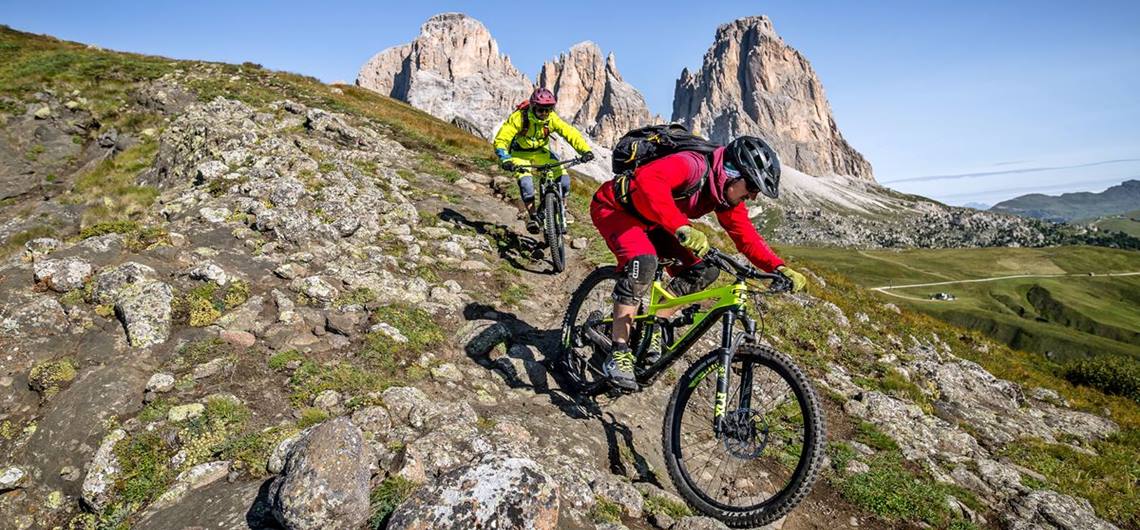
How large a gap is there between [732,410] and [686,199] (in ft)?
8.36

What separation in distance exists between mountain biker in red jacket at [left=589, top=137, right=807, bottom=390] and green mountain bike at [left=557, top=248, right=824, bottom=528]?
13.0 inches

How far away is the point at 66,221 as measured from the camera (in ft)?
50.2

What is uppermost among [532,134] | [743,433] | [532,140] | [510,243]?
[532,134]

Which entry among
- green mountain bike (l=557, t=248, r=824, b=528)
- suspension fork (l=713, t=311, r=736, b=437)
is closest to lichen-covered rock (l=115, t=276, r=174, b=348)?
green mountain bike (l=557, t=248, r=824, b=528)

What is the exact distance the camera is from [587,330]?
25.1 ft

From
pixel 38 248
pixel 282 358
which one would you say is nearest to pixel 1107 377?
pixel 282 358

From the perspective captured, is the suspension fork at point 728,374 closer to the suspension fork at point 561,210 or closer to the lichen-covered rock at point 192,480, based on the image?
the lichen-covered rock at point 192,480

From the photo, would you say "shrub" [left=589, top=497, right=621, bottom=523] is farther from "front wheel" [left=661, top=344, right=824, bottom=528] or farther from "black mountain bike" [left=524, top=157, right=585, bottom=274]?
"black mountain bike" [left=524, top=157, right=585, bottom=274]

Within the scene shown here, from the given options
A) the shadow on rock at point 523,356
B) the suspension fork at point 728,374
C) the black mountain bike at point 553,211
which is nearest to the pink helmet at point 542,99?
the black mountain bike at point 553,211

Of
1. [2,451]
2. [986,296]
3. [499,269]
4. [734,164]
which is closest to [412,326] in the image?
[499,269]

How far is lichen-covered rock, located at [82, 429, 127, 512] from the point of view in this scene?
4824mm

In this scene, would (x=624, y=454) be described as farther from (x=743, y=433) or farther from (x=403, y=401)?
(x=403, y=401)

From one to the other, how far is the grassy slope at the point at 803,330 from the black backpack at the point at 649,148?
4.32 m

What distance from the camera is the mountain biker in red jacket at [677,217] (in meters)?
5.95
